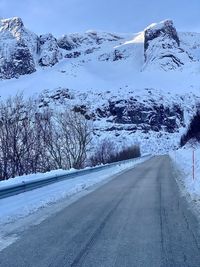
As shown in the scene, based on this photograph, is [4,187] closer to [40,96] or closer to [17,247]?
[17,247]

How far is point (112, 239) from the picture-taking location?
8008 millimetres

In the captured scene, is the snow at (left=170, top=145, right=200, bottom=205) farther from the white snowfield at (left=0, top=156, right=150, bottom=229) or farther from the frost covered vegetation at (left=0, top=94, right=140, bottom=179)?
the frost covered vegetation at (left=0, top=94, right=140, bottom=179)

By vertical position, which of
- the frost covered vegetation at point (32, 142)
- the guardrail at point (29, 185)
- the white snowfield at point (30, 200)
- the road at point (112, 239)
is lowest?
the road at point (112, 239)

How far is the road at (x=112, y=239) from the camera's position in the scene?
6.58m

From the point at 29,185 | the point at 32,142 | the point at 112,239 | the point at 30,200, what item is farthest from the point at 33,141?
the point at 112,239

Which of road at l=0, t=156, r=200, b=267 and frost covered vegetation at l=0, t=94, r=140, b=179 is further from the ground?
frost covered vegetation at l=0, t=94, r=140, b=179

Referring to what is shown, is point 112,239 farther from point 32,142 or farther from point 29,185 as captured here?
point 32,142

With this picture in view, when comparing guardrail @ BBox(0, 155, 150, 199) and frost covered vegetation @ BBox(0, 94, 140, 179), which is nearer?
guardrail @ BBox(0, 155, 150, 199)

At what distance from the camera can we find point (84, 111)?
6447 inches

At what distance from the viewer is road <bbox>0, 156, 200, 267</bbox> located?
6576mm

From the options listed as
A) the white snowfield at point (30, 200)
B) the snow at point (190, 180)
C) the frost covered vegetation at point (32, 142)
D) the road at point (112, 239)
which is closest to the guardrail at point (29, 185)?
the white snowfield at point (30, 200)

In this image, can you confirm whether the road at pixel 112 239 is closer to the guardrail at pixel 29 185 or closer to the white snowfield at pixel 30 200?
the white snowfield at pixel 30 200

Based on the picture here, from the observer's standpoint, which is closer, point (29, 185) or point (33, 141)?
point (29, 185)

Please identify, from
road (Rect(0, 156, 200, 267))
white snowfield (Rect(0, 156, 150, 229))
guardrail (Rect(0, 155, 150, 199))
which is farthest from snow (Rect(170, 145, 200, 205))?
guardrail (Rect(0, 155, 150, 199))
